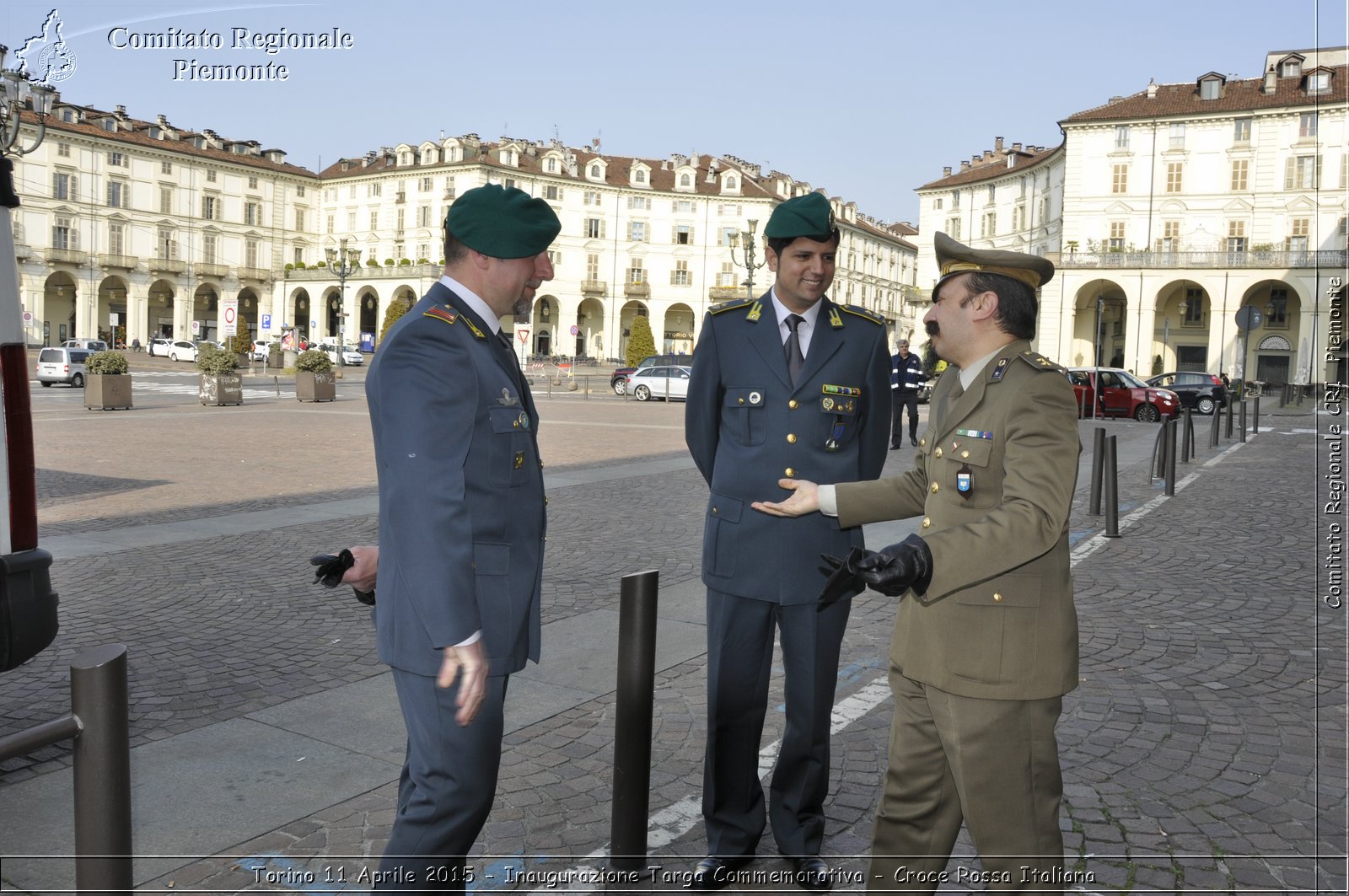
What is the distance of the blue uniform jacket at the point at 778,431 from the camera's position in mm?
3254

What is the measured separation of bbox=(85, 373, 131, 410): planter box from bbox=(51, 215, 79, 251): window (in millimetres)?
56063

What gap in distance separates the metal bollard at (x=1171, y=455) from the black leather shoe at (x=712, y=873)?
36.7 feet

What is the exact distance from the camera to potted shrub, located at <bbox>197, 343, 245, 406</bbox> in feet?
88.8

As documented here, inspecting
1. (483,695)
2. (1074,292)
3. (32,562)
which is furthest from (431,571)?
(1074,292)

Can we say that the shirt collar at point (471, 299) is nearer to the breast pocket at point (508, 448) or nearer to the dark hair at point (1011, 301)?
the breast pocket at point (508, 448)

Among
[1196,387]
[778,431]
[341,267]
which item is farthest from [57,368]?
[778,431]

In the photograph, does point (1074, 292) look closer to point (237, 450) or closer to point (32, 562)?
point (237, 450)

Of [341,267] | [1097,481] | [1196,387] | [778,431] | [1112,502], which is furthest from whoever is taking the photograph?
[341,267]

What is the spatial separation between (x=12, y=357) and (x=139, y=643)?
2.44 m

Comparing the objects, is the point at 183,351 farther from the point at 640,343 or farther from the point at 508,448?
the point at 508,448

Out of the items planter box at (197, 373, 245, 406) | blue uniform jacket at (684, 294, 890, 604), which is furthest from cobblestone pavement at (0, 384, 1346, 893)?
planter box at (197, 373, 245, 406)

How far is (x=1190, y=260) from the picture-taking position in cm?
5656

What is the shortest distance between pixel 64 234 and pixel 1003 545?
83.7 metres

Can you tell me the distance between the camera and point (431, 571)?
222 cm
